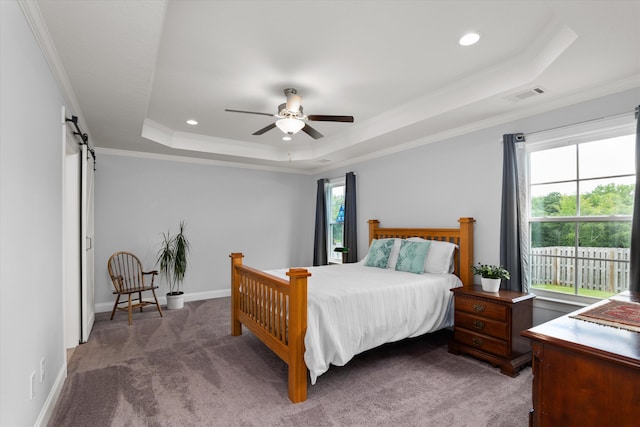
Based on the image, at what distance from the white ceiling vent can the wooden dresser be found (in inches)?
82.3

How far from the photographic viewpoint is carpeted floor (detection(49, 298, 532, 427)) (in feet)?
7.00

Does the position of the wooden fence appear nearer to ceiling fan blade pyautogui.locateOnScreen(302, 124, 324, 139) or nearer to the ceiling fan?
the ceiling fan

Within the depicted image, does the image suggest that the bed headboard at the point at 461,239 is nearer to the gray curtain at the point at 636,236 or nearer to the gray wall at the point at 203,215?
the gray curtain at the point at 636,236

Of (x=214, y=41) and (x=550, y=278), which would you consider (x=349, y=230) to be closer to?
(x=550, y=278)

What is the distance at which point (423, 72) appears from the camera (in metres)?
2.87

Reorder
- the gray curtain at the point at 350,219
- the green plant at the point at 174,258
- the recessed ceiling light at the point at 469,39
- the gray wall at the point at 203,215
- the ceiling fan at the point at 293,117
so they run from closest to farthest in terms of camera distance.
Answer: the recessed ceiling light at the point at 469,39 → the ceiling fan at the point at 293,117 → the gray wall at the point at 203,215 → the green plant at the point at 174,258 → the gray curtain at the point at 350,219

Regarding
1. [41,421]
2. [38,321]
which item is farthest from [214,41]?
[41,421]

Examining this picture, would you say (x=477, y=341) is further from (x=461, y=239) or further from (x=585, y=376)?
(x=585, y=376)

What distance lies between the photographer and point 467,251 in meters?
3.57

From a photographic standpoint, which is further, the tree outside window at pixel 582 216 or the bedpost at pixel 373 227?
the bedpost at pixel 373 227

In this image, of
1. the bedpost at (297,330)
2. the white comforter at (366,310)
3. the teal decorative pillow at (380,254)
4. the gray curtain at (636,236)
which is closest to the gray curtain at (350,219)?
the teal decorative pillow at (380,254)

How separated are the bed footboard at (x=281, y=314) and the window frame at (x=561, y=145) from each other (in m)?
2.26

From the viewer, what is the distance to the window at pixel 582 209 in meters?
2.68

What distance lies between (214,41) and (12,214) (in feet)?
5.47
